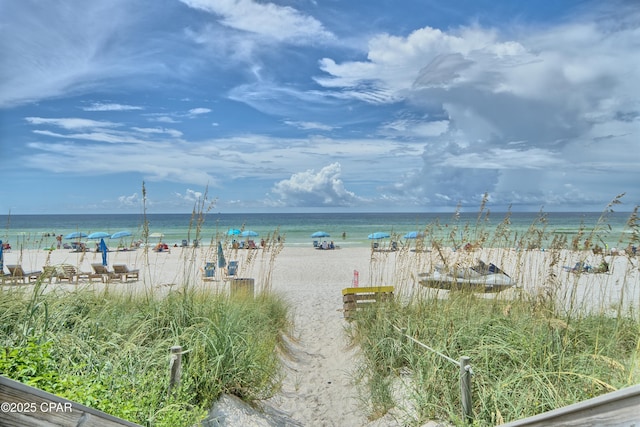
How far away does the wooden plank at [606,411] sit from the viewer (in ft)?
3.25

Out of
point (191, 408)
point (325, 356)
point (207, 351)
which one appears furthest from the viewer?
point (325, 356)

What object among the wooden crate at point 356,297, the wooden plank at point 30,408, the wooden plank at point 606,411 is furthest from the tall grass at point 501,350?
the wooden plank at point 30,408

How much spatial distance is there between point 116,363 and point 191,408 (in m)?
0.67

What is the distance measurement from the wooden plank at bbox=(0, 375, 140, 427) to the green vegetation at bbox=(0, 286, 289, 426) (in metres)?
1.69

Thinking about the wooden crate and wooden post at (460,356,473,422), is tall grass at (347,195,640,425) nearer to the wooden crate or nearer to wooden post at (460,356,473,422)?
wooden post at (460,356,473,422)

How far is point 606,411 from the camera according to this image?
1.06 m

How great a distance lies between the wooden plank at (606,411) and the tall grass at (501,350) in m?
2.14

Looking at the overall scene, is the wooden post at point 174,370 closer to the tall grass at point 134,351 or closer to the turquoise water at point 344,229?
the tall grass at point 134,351

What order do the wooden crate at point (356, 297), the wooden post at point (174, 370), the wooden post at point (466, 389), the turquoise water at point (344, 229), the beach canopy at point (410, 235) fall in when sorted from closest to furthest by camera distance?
the wooden post at point (174, 370) < the wooden post at point (466, 389) < the turquoise water at point (344, 229) < the beach canopy at point (410, 235) < the wooden crate at point (356, 297)

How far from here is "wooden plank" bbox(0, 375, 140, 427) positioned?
955 millimetres

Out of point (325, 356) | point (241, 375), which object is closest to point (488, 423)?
point (241, 375)

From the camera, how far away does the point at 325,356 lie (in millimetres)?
6719

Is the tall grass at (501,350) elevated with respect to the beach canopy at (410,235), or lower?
lower

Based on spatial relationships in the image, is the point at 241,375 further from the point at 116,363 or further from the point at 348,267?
the point at 348,267
